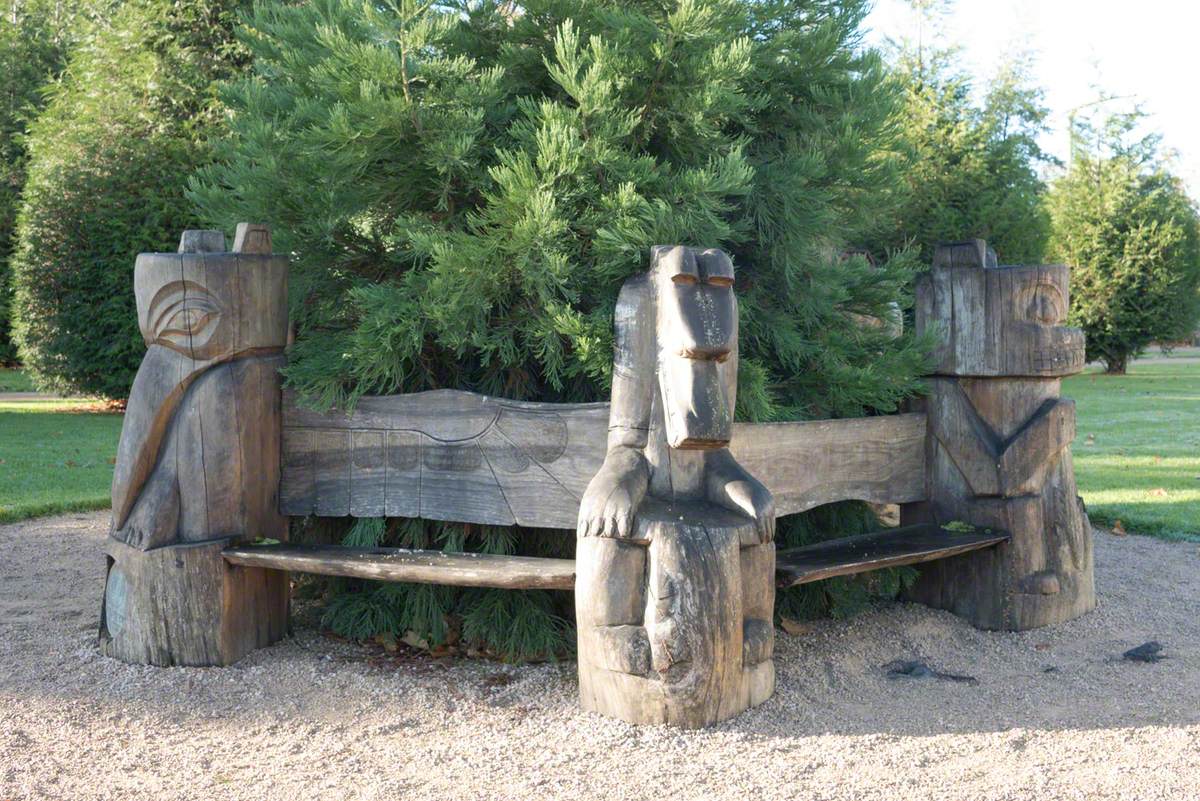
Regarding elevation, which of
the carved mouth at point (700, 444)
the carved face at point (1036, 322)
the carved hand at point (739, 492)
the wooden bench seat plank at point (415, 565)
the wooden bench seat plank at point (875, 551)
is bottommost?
the wooden bench seat plank at point (875, 551)

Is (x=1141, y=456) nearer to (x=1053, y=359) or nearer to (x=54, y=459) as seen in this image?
(x=1053, y=359)

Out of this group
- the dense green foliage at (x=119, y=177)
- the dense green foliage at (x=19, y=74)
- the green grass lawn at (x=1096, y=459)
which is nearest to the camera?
the green grass lawn at (x=1096, y=459)

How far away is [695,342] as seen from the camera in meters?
3.56

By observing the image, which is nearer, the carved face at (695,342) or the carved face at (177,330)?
the carved face at (695,342)

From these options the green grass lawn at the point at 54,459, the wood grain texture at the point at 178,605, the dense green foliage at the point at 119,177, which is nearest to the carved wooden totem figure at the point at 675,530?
the wood grain texture at the point at 178,605

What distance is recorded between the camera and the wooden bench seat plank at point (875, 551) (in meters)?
3.93

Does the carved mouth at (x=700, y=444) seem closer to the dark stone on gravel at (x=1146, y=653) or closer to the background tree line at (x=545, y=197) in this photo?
the background tree line at (x=545, y=197)

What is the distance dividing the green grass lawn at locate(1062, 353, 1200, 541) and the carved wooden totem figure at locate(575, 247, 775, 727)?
180 inches

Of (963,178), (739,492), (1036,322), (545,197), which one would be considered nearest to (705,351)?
(739,492)

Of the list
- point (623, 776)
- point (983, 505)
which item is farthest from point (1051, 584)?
point (623, 776)

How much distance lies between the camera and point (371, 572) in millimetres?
3850

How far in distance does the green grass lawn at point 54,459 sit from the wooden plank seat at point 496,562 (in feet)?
14.2

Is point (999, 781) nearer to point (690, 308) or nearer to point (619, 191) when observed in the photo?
point (690, 308)

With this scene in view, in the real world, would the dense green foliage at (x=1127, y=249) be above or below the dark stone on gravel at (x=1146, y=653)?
above
